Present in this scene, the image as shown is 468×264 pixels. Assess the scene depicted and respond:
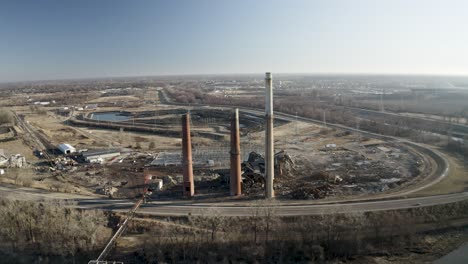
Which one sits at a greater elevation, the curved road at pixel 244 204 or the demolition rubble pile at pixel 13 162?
the demolition rubble pile at pixel 13 162

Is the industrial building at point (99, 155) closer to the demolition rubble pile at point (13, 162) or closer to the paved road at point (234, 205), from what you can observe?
the demolition rubble pile at point (13, 162)

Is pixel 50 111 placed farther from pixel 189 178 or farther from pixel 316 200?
pixel 316 200

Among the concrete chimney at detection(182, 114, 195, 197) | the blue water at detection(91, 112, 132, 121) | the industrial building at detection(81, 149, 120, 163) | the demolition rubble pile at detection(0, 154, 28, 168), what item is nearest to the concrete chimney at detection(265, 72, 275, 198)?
the concrete chimney at detection(182, 114, 195, 197)

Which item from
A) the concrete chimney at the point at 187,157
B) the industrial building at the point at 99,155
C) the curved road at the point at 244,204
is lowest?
the curved road at the point at 244,204

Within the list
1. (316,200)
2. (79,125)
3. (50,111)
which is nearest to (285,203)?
(316,200)

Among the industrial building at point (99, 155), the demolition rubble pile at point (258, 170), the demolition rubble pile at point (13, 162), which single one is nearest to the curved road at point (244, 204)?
the demolition rubble pile at point (258, 170)

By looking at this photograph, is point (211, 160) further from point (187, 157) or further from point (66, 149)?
point (66, 149)

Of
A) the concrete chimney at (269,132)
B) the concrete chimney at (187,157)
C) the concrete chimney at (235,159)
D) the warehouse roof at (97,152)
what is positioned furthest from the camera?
the warehouse roof at (97,152)
